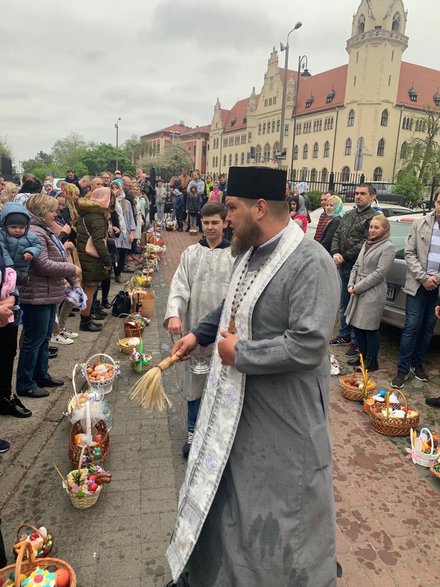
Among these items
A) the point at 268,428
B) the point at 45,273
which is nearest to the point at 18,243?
the point at 45,273

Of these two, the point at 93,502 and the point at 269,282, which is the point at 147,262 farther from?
the point at 269,282

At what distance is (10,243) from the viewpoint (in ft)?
12.7

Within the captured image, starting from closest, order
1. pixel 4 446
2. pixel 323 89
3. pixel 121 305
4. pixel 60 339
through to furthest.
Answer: pixel 4 446 → pixel 60 339 → pixel 121 305 → pixel 323 89

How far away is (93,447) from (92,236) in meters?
3.65

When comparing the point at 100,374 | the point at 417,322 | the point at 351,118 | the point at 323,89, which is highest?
the point at 323,89

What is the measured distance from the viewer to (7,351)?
381 centimetres

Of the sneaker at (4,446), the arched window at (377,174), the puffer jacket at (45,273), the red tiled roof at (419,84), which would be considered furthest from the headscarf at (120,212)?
the red tiled roof at (419,84)

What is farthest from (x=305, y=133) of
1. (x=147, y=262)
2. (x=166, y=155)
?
(x=147, y=262)

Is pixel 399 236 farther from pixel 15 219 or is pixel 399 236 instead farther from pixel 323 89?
pixel 323 89

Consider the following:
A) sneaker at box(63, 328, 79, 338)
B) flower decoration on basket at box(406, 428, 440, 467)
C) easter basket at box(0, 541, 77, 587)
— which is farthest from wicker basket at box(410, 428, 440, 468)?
sneaker at box(63, 328, 79, 338)

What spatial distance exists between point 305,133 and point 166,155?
24136 mm

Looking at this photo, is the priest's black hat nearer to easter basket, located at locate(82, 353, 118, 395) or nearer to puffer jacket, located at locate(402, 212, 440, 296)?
easter basket, located at locate(82, 353, 118, 395)

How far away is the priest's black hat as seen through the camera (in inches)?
72.7

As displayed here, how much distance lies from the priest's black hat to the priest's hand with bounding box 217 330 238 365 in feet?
2.00
